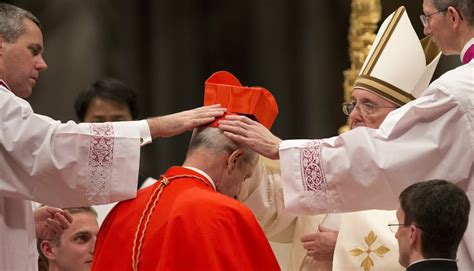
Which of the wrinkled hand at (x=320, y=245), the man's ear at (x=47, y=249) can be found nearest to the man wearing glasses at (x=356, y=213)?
the wrinkled hand at (x=320, y=245)

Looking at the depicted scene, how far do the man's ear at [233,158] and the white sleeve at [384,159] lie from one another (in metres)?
0.24

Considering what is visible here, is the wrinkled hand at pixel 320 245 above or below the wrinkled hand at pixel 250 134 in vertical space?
below

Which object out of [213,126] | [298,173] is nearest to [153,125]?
[213,126]

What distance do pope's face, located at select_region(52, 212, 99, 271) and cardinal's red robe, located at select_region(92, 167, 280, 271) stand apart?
3.69 ft

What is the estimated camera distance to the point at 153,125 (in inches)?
197

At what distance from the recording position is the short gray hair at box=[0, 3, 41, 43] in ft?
16.8

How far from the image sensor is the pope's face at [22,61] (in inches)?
201

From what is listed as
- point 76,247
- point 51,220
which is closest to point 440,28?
point 51,220

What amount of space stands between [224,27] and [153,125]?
3.43 m

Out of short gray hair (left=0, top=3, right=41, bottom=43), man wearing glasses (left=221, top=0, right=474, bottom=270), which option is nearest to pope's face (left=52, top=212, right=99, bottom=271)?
short gray hair (left=0, top=3, right=41, bottom=43)

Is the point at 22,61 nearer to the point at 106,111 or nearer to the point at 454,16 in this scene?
the point at 454,16

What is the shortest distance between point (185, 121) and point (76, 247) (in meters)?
1.27

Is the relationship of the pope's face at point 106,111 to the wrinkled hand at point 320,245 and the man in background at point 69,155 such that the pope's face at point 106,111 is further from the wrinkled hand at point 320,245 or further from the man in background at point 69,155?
the man in background at point 69,155

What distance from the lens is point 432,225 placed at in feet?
14.0
